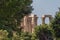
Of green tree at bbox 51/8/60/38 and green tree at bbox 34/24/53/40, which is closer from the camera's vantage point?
green tree at bbox 51/8/60/38

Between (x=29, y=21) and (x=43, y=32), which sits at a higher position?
(x=29, y=21)

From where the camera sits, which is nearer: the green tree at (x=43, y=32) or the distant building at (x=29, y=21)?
the green tree at (x=43, y=32)

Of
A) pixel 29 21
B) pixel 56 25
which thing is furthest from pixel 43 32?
pixel 29 21

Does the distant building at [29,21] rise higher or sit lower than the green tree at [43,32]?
higher

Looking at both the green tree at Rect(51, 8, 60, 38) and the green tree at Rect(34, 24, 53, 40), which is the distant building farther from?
the green tree at Rect(51, 8, 60, 38)

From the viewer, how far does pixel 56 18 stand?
34219 millimetres

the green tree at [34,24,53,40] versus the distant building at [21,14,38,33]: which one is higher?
the distant building at [21,14,38,33]

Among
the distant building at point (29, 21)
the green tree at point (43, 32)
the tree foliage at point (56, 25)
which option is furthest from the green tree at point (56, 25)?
the distant building at point (29, 21)

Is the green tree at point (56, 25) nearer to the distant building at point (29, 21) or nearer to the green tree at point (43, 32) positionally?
the green tree at point (43, 32)

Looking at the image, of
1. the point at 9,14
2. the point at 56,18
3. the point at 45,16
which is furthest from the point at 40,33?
the point at 9,14

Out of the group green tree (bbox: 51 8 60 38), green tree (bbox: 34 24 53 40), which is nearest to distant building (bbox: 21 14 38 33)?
green tree (bbox: 34 24 53 40)

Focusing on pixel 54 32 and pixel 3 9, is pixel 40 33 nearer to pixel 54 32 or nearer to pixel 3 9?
pixel 54 32

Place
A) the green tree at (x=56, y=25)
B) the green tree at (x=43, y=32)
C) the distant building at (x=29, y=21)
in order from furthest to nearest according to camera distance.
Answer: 1. the distant building at (x=29, y=21)
2. the green tree at (x=43, y=32)
3. the green tree at (x=56, y=25)

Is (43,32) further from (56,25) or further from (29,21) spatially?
(29,21)
